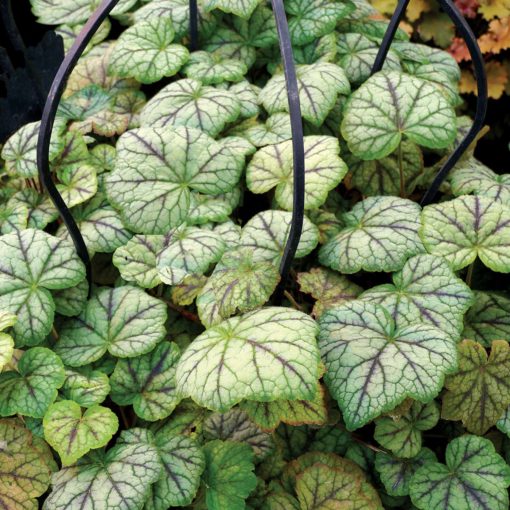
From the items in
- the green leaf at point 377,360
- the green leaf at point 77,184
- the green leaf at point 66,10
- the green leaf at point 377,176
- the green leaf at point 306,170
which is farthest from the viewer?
the green leaf at point 66,10

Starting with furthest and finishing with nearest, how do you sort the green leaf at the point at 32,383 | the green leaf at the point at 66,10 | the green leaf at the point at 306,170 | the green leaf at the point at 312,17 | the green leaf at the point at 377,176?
the green leaf at the point at 66,10 < the green leaf at the point at 312,17 < the green leaf at the point at 377,176 < the green leaf at the point at 306,170 < the green leaf at the point at 32,383

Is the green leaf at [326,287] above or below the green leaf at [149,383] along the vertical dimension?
above

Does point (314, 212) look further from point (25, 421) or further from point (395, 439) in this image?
point (25, 421)

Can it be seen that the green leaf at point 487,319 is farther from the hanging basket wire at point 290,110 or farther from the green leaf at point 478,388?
the hanging basket wire at point 290,110

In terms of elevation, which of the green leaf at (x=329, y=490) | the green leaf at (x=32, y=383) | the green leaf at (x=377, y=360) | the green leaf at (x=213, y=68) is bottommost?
the green leaf at (x=329, y=490)

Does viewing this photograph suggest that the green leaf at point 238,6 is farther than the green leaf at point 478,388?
Yes

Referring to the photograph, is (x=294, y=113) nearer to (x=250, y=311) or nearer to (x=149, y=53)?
(x=250, y=311)

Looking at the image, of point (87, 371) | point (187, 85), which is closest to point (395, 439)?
point (87, 371)

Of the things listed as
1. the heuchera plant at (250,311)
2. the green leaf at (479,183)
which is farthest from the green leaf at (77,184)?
the green leaf at (479,183)
